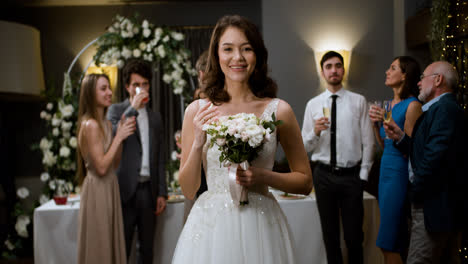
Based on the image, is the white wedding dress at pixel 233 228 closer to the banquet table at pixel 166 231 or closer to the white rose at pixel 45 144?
the banquet table at pixel 166 231

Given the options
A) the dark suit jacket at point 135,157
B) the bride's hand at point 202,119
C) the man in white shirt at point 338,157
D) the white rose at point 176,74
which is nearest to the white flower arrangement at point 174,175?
the dark suit jacket at point 135,157

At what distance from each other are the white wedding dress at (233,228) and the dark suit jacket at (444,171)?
128 cm

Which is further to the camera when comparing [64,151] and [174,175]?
[64,151]

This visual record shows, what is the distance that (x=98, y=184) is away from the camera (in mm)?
3191

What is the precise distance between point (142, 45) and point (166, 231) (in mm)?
1915

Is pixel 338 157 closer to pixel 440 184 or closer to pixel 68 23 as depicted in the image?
pixel 440 184

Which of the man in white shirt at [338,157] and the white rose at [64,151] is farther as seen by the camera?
the white rose at [64,151]

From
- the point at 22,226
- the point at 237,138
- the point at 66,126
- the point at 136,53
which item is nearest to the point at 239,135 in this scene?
the point at 237,138

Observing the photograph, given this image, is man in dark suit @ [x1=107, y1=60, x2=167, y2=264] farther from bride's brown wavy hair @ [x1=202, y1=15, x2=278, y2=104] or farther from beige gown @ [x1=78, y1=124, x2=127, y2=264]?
bride's brown wavy hair @ [x1=202, y1=15, x2=278, y2=104]

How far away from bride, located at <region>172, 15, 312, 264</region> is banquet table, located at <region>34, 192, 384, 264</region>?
1.82 m

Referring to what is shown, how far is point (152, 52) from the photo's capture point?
4.35 meters

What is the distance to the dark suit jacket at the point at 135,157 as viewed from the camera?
3316 mm

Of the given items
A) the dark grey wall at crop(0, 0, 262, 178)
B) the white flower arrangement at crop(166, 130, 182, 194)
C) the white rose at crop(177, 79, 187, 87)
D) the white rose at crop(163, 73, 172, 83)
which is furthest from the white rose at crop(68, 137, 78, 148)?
the dark grey wall at crop(0, 0, 262, 178)

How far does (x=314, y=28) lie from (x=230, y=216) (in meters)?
3.77
